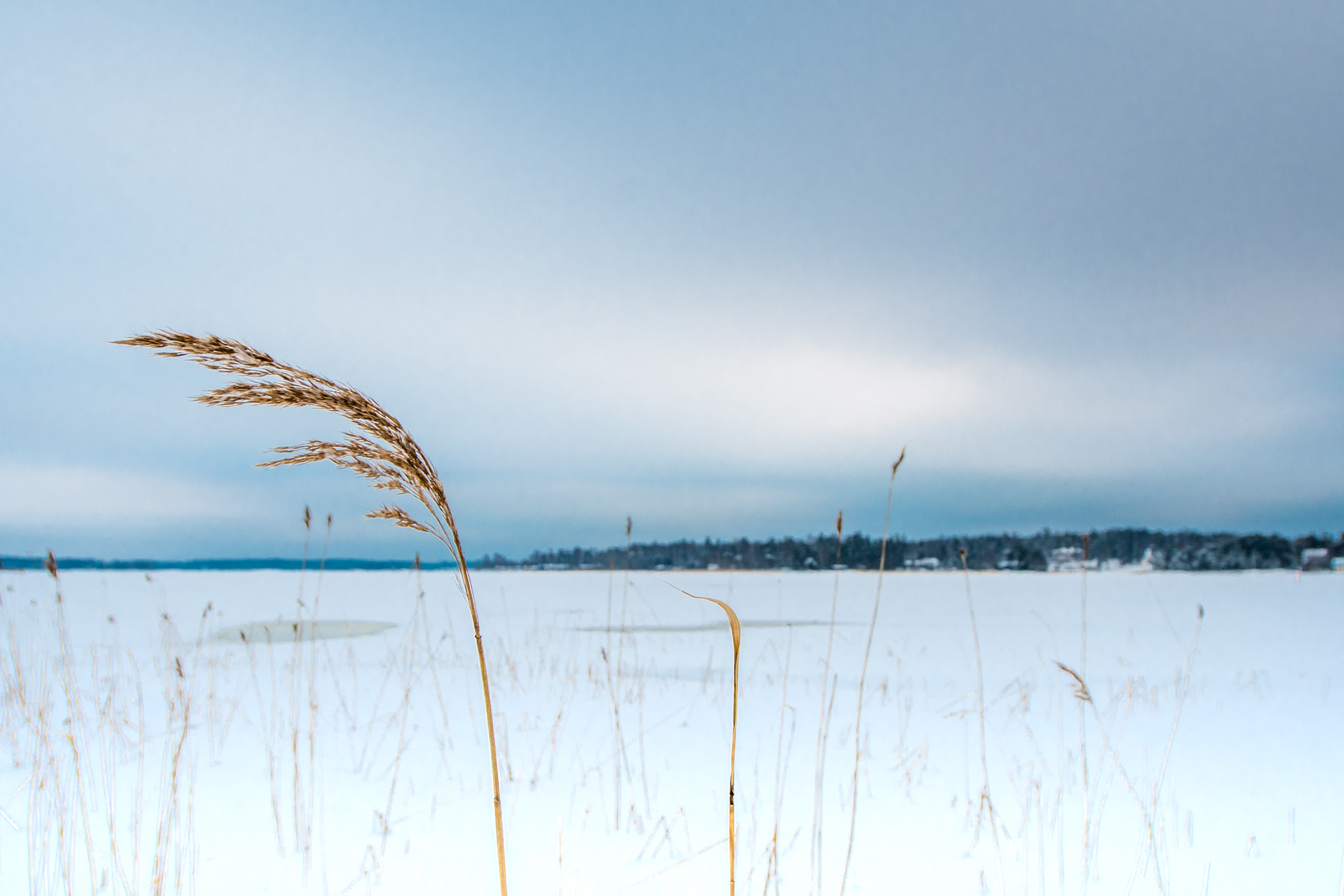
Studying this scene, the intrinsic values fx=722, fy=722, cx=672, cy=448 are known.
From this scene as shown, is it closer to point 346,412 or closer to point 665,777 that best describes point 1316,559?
point 665,777

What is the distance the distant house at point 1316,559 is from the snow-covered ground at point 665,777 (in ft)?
196

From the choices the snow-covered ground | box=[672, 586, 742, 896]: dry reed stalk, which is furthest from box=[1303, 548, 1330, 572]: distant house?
box=[672, 586, 742, 896]: dry reed stalk

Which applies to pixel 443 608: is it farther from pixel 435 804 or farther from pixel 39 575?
pixel 39 575

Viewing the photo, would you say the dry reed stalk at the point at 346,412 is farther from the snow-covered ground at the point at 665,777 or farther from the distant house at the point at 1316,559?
the distant house at the point at 1316,559

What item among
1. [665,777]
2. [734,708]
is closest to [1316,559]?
[665,777]

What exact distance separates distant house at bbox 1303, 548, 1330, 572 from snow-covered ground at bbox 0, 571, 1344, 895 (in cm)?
5971

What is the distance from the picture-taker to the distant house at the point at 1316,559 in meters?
52.7

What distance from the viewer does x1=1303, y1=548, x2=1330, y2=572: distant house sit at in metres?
52.7

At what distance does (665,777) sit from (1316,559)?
238 feet

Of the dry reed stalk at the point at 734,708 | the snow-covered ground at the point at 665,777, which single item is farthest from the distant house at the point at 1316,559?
the dry reed stalk at the point at 734,708

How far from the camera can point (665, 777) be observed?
3.62 m

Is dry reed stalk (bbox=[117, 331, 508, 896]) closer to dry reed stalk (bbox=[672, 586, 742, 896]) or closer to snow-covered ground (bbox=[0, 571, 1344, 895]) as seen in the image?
dry reed stalk (bbox=[672, 586, 742, 896])

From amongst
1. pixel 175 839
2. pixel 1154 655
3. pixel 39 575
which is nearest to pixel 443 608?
pixel 1154 655

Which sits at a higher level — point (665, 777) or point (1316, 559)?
point (665, 777)
